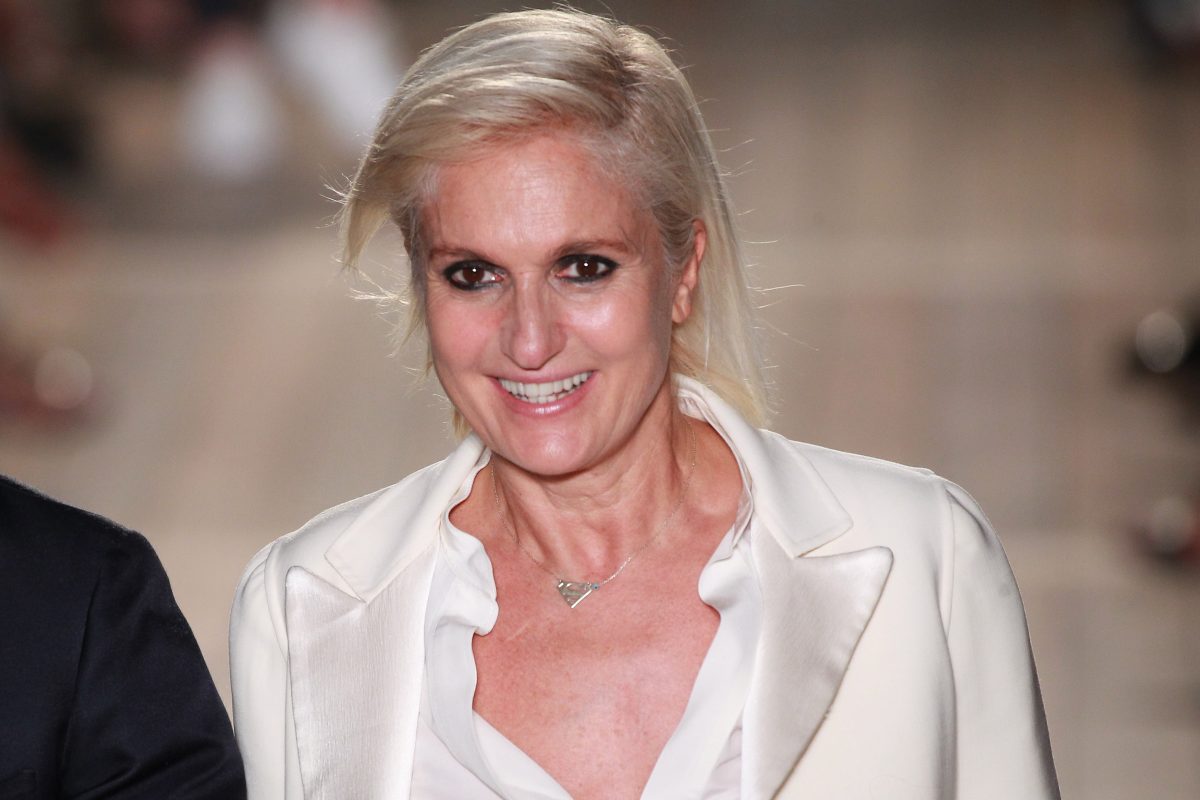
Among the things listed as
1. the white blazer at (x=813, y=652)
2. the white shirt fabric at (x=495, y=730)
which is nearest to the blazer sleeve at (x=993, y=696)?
the white blazer at (x=813, y=652)

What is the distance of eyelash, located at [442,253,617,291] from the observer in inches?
78.2

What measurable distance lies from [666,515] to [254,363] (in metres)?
4.68

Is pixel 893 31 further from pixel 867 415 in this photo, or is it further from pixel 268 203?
pixel 867 415

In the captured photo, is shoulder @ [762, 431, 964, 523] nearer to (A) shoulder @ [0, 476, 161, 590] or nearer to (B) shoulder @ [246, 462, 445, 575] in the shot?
(B) shoulder @ [246, 462, 445, 575]

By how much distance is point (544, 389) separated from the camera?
6.57 ft

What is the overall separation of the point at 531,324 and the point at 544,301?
3cm

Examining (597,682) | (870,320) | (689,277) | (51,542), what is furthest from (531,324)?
(870,320)

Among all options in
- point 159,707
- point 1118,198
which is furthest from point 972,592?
point 1118,198

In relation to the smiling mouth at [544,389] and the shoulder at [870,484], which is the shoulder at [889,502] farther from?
the smiling mouth at [544,389]

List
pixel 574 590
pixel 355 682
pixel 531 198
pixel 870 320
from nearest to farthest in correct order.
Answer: pixel 531 198 < pixel 355 682 < pixel 574 590 < pixel 870 320

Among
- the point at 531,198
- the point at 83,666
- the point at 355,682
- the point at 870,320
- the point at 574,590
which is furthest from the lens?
the point at 870,320

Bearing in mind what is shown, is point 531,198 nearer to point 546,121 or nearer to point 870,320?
point 546,121

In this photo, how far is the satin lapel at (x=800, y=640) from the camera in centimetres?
194

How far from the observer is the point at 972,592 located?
2037mm
